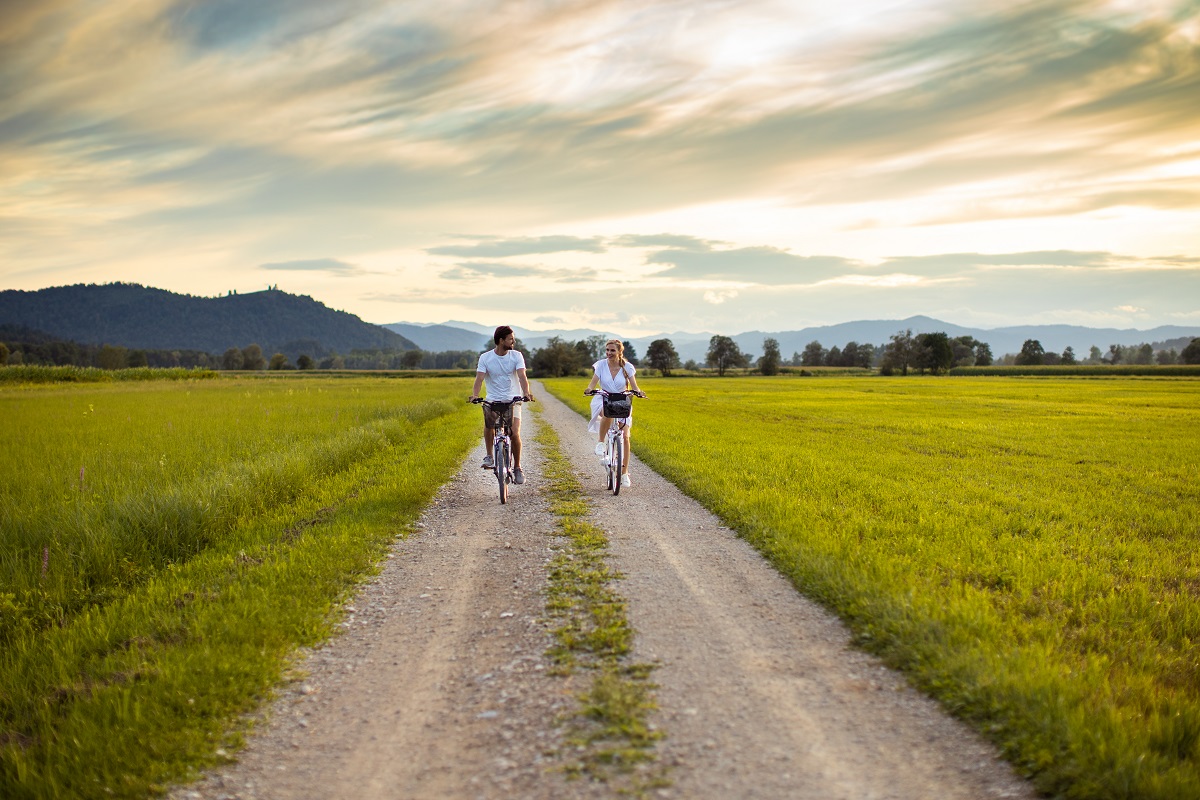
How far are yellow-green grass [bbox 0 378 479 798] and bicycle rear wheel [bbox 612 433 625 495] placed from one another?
3499 millimetres

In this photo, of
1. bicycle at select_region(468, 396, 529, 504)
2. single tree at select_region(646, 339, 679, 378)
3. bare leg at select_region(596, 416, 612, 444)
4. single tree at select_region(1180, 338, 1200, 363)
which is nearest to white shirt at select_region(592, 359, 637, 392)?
bare leg at select_region(596, 416, 612, 444)

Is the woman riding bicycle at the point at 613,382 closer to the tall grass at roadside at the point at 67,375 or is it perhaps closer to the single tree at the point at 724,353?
the tall grass at roadside at the point at 67,375

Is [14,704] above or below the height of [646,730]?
below

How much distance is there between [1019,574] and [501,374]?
8464 millimetres

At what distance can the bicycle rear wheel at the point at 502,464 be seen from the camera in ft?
40.6

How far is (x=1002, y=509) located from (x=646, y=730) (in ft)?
32.4

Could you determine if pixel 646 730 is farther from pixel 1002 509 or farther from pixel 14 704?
pixel 1002 509

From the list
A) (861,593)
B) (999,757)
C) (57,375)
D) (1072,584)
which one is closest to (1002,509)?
(1072,584)

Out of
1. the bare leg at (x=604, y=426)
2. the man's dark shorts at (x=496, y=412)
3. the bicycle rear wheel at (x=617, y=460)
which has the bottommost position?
the bicycle rear wheel at (x=617, y=460)

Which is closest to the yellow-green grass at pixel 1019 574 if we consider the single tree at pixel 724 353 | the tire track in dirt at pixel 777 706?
the tire track in dirt at pixel 777 706

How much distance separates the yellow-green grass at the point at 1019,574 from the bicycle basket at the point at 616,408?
1885 mm

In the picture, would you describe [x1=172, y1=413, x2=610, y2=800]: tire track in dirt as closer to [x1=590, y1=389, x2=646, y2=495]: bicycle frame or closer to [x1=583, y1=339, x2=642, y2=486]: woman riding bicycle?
[x1=590, y1=389, x2=646, y2=495]: bicycle frame

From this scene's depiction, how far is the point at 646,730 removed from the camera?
4.49 meters

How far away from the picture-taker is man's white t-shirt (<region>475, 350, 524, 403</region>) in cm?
1285
